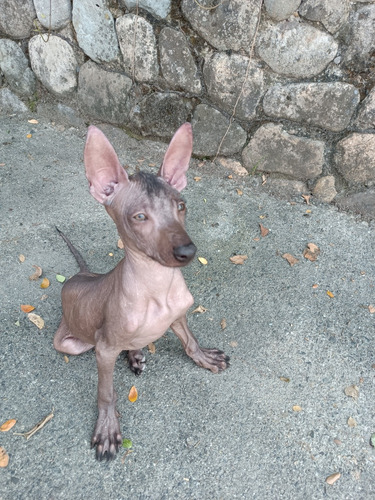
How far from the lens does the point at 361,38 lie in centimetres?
326

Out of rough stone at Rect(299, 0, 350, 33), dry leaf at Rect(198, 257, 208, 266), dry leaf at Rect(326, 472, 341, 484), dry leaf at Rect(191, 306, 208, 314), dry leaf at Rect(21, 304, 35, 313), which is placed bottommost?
dry leaf at Rect(21, 304, 35, 313)

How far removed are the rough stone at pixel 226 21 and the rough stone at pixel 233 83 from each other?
10 cm

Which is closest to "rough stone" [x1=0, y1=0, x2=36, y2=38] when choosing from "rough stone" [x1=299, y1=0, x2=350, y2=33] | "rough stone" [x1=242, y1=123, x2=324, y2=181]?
"rough stone" [x1=242, y1=123, x2=324, y2=181]

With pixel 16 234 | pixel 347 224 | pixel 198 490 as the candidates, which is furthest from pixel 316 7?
pixel 198 490

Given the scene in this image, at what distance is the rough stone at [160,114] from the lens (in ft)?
13.4

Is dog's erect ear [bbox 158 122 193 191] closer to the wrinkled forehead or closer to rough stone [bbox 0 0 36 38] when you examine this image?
the wrinkled forehead

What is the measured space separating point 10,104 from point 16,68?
0.43 meters

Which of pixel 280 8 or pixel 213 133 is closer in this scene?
pixel 280 8

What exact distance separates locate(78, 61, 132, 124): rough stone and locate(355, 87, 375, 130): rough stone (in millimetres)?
2123

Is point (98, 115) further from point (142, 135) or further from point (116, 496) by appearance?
point (116, 496)

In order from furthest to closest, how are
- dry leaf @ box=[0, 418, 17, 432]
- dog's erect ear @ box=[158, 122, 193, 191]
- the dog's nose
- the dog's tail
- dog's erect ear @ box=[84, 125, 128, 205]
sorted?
the dog's tail
dry leaf @ box=[0, 418, 17, 432]
dog's erect ear @ box=[158, 122, 193, 191]
dog's erect ear @ box=[84, 125, 128, 205]
the dog's nose

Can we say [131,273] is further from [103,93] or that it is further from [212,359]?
[103,93]

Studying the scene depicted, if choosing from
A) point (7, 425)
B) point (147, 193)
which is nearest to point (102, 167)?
point (147, 193)

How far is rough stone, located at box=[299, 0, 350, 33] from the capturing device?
3188 millimetres
